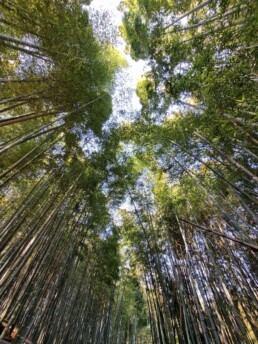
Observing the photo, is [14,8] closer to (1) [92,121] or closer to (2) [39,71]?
(2) [39,71]

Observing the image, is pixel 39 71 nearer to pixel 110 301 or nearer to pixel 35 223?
pixel 35 223

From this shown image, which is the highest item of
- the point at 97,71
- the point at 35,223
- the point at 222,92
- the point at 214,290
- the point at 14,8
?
the point at 97,71

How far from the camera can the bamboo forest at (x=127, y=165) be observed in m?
3.24

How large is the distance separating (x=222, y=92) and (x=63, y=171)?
3.54 m

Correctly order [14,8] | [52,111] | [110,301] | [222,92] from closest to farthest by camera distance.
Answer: [222,92]
[14,8]
[52,111]
[110,301]

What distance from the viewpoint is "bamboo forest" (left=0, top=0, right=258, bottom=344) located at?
324cm

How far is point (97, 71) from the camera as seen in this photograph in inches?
170

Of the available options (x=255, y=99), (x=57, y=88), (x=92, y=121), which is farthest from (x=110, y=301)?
(x=255, y=99)

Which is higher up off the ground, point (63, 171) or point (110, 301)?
point (63, 171)

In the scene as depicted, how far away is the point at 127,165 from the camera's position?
594cm

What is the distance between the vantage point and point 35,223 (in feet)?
12.1

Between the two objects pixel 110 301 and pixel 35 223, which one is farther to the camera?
pixel 110 301

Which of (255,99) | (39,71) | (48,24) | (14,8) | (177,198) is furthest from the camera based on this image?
(177,198)

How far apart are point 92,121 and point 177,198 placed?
114 inches
